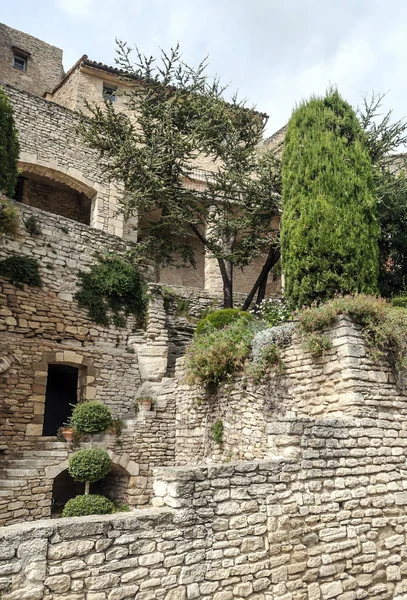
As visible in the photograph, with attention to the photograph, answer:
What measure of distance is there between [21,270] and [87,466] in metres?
4.52

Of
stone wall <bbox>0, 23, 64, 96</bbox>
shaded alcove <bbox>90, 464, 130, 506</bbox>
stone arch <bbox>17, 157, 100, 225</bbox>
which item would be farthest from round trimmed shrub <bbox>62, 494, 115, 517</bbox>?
stone wall <bbox>0, 23, 64, 96</bbox>

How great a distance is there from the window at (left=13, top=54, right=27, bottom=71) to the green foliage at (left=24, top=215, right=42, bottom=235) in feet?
51.8

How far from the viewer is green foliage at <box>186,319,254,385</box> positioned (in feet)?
26.5

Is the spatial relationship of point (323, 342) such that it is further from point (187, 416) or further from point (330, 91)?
point (330, 91)

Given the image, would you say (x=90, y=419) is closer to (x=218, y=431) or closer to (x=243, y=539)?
(x=218, y=431)

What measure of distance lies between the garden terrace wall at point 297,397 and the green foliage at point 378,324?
123 millimetres

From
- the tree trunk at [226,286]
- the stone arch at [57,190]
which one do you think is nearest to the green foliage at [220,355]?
the tree trunk at [226,286]

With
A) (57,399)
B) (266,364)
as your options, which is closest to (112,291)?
(57,399)

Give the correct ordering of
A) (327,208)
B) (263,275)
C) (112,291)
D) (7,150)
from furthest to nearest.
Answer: (263,275)
(112,291)
(7,150)
(327,208)

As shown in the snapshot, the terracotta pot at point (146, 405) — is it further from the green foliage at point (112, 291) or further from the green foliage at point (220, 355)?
the green foliage at point (112, 291)

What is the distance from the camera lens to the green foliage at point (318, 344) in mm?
6547

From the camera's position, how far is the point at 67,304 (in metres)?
10.4

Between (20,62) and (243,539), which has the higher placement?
(20,62)

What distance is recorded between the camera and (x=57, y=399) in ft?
43.1
